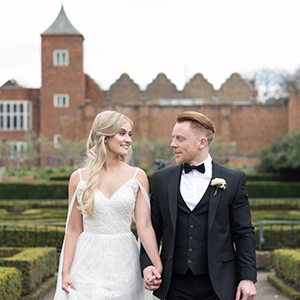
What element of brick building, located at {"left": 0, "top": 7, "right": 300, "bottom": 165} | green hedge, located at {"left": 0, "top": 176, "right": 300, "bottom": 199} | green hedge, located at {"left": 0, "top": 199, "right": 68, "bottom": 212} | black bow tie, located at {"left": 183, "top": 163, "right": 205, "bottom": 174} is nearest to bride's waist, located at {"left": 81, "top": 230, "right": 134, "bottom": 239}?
black bow tie, located at {"left": 183, "top": 163, "right": 205, "bottom": 174}

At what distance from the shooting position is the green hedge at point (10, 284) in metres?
4.76

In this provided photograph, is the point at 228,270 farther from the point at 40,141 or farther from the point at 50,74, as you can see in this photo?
the point at 50,74

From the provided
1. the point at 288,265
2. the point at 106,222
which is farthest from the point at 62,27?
the point at 106,222

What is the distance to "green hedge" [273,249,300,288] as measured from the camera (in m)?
6.07

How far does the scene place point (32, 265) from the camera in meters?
5.89

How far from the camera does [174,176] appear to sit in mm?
2973

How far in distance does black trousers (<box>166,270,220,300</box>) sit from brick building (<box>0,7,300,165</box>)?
30.8 meters

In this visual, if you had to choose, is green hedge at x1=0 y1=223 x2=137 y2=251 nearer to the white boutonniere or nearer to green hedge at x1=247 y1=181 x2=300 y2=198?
the white boutonniere

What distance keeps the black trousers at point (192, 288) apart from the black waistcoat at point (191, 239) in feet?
0.16

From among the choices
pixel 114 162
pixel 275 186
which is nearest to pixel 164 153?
pixel 275 186

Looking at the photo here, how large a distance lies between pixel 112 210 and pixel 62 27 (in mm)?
36250

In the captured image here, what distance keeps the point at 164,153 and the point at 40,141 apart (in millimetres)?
8968

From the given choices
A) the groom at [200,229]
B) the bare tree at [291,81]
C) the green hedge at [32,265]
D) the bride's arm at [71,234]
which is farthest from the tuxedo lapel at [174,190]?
the bare tree at [291,81]

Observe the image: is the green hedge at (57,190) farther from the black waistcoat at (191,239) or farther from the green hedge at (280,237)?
the black waistcoat at (191,239)
